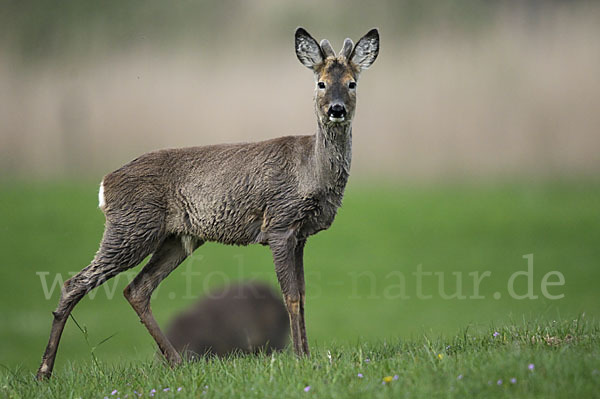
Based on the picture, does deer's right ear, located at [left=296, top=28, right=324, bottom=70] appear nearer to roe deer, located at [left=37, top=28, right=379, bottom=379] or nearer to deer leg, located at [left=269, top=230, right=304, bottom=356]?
roe deer, located at [left=37, top=28, right=379, bottom=379]

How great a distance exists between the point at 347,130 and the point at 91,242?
26801 millimetres

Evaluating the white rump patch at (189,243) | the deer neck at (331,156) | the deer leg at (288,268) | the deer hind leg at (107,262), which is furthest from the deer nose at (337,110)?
the deer hind leg at (107,262)

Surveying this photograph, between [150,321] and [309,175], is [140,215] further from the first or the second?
[309,175]

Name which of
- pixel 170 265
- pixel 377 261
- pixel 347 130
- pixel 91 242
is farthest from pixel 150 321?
pixel 91 242

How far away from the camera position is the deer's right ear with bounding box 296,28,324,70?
8219 millimetres

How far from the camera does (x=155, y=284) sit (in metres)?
8.88

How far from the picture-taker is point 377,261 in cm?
3066

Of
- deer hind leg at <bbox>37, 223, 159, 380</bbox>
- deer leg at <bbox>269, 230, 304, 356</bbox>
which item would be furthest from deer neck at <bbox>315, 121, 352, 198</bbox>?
deer hind leg at <bbox>37, 223, 159, 380</bbox>

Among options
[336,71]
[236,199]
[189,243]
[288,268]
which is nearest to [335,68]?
[336,71]

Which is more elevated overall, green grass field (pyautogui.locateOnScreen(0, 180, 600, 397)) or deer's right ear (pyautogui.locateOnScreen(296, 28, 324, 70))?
deer's right ear (pyautogui.locateOnScreen(296, 28, 324, 70))

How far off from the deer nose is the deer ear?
32.3 inches

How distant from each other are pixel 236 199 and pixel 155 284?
1396 mm

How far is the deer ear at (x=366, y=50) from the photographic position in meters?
Answer: 8.29

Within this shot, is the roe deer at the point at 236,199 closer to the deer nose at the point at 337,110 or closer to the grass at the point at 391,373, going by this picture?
the deer nose at the point at 337,110
